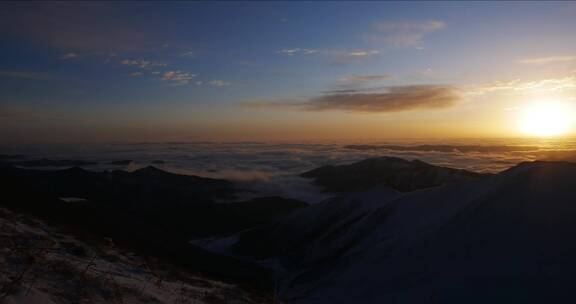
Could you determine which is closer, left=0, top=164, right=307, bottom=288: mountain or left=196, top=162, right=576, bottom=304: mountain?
left=196, top=162, right=576, bottom=304: mountain

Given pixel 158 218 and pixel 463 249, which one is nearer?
pixel 463 249

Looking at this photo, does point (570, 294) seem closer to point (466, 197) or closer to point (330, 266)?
point (466, 197)

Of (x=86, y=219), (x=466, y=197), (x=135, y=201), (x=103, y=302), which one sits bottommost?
(x=135, y=201)

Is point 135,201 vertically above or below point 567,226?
below

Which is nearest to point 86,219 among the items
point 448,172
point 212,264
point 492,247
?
point 212,264

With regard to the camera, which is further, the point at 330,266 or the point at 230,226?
the point at 230,226

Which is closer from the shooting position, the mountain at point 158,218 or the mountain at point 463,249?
the mountain at point 463,249

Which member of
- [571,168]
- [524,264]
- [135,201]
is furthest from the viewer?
[135,201]

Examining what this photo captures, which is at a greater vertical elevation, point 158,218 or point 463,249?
point 463,249
